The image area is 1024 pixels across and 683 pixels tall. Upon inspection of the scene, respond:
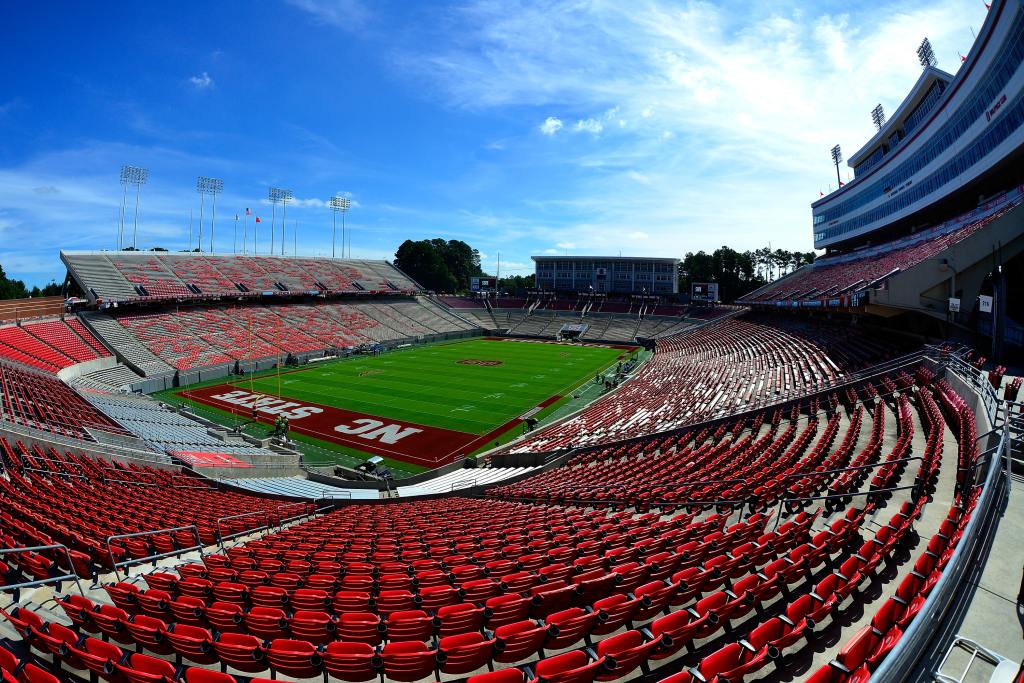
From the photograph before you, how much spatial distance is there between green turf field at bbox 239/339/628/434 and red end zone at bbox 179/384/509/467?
119 centimetres

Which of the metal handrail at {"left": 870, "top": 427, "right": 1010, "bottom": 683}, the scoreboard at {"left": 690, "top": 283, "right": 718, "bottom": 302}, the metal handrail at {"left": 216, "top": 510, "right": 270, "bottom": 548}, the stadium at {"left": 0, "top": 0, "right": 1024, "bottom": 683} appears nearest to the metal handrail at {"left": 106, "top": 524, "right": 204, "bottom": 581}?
the stadium at {"left": 0, "top": 0, "right": 1024, "bottom": 683}

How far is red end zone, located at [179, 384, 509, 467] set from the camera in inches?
1088

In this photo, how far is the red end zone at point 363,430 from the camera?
2762cm

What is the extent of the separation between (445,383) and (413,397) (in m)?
5.70

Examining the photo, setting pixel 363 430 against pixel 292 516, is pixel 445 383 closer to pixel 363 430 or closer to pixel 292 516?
pixel 363 430

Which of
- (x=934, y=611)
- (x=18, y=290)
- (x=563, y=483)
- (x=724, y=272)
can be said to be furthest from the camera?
(x=724, y=272)

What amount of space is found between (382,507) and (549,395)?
82.9 ft

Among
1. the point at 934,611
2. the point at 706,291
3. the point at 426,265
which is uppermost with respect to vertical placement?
the point at 426,265

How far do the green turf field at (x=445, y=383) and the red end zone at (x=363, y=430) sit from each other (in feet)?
3.92

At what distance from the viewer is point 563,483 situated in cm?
1808

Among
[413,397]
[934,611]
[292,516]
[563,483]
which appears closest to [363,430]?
[413,397]

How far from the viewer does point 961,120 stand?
32.3 metres

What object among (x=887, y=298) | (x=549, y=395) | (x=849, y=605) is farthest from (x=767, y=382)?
(x=849, y=605)

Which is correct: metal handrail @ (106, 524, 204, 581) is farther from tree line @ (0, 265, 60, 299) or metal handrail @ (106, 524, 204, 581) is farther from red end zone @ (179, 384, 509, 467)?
tree line @ (0, 265, 60, 299)
